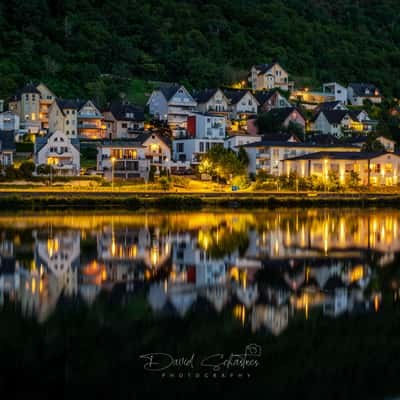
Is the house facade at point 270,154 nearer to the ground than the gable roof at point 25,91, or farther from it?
nearer to the ground

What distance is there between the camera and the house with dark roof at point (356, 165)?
4016 centimetres

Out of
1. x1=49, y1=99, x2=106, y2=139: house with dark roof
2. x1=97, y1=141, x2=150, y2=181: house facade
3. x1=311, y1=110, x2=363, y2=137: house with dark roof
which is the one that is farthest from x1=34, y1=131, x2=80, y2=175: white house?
x1=311, y1=110, x2=363, y2=137: house with dark roof

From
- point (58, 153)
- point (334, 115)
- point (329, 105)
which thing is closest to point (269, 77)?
point (329, 105)

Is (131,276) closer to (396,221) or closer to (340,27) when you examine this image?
(396,221)

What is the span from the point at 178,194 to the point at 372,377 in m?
26.3

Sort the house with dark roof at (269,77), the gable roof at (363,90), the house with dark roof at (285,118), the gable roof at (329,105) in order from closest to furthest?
the house with dark roof at (285,118), the gable roof at (329,105), the house with dark roof at (269,77), the gable roof at (363,90)

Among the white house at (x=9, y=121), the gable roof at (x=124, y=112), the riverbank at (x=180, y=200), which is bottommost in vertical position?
Result: the riverbank at (x=180, y=200)

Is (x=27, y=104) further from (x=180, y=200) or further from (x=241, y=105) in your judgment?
(x=180, y=200)

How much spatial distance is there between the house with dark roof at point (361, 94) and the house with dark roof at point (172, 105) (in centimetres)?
1968

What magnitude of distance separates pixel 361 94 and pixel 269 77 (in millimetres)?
8742

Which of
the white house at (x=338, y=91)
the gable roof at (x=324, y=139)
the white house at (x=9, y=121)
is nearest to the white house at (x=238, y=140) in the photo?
the gable roof at (x=324, y=139)

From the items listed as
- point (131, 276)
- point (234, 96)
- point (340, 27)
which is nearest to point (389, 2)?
point (340, 27)

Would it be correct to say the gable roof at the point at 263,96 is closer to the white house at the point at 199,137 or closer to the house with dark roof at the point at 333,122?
the house with dark roof at the point at 333,122

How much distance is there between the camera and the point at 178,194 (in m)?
33.9
